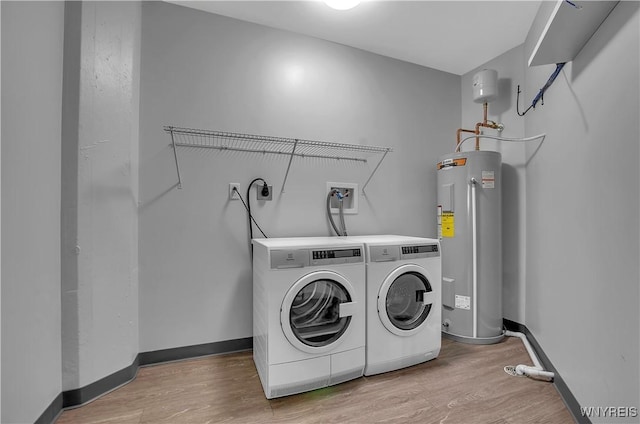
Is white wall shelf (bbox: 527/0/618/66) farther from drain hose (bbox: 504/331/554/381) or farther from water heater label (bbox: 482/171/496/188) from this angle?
drain hose (bbox: 504/331/554/381)

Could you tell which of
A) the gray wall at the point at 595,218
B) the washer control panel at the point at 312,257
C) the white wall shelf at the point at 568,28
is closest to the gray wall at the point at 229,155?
the washer control panel at the point at 312,257

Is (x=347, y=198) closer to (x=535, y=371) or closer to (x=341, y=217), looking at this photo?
(x=341, y=217)

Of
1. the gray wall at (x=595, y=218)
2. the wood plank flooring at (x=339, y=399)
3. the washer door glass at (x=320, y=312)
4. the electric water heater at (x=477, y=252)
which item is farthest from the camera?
A: the electric water heater at (x=477, y=252)

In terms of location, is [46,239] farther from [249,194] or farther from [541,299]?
[541,299]

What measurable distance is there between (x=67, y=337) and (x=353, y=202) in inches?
76.9

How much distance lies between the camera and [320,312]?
5.58ft

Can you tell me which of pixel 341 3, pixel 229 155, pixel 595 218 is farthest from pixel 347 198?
pixel 595 218

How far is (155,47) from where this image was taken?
186cm

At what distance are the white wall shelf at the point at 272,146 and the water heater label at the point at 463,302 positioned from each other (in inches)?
45.7

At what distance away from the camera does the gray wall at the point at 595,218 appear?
100 cm

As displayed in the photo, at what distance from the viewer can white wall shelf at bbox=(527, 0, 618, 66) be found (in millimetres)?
1084

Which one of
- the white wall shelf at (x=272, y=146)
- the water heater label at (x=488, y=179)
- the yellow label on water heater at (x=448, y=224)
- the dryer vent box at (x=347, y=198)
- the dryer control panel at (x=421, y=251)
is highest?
the white wall shelf at (x=272, y=146)

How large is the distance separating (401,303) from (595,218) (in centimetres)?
112

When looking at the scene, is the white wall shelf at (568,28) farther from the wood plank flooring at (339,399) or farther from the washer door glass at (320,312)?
the wood plank flooring at (339,399)
